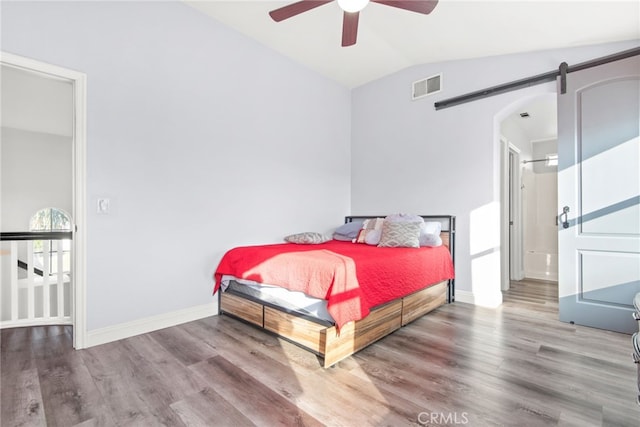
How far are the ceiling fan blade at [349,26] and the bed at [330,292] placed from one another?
181 centimetres

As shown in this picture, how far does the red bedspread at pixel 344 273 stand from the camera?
81.0 inches

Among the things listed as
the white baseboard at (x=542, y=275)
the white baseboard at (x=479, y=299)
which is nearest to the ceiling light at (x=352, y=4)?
the white baseboard at (x=479, y=299)

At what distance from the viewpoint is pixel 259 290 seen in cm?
264

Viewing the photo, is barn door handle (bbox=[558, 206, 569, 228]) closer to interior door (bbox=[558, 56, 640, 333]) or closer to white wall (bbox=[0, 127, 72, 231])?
interior door (bbox=[558, 56, 640, 333])

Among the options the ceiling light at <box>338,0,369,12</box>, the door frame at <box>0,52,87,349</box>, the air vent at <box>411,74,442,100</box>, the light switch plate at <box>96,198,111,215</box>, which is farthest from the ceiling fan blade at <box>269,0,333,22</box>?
the air vent at <box>411,74,442,100</box>

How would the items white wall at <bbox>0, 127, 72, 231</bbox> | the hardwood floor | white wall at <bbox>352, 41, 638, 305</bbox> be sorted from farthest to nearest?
1. white wall at <bbox>0, 127, 72, 231</bbox>
2. white wall at <bbox>352, 41, 638, 305</bbox>
3. the hardwood floor

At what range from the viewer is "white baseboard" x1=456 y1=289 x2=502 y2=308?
3.31 meters

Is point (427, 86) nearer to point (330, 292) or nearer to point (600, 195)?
point (600, 195)

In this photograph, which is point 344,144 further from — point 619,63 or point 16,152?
point 16,152

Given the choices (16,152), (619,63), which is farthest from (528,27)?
(16,152)

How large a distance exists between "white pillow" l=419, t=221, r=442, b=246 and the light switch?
9.86 feet

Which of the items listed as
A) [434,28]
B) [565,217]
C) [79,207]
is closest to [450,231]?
[565,217]

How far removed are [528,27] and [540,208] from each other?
3216 mm

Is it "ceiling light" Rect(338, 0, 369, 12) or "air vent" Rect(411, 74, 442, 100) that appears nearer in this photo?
"ceiling light" Rect(338, 0, 369, 12)
